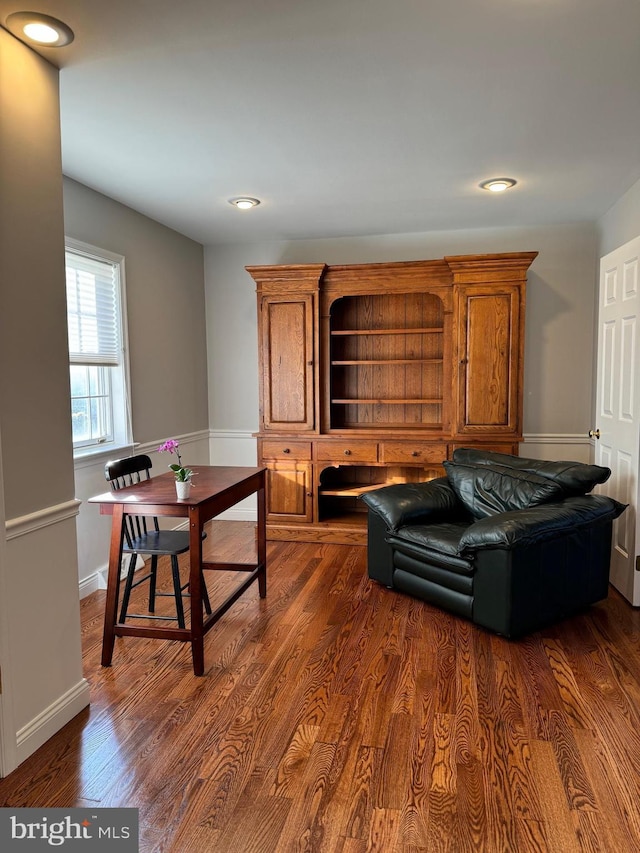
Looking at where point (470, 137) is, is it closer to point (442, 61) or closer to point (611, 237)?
point (442, 61)

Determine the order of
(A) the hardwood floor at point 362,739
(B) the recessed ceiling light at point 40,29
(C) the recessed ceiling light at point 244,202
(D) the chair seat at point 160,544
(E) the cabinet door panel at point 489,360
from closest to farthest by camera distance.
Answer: (A) the hardwood floor at point 362,739 → (B) the recessed ceiling light at point 40,29 → (D) the chair seat at point 160,544 → (C) the recessed ceiling light at point 244,202 → (E) the cabinet door panel at point 489,360

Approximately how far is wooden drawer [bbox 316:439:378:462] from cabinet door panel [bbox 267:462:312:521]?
0.17 m

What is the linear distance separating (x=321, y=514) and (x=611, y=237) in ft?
10.2

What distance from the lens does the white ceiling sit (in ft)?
6.54

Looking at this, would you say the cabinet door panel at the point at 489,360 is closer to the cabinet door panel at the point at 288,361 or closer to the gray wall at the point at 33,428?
the cabinet door panel at the point at 288,361

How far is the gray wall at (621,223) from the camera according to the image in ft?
12.2

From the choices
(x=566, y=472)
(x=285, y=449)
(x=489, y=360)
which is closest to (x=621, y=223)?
(x=489, y=360)

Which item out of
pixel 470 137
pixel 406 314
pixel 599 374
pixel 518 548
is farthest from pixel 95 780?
pixel 406 314

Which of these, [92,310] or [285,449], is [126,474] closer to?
[92,310]

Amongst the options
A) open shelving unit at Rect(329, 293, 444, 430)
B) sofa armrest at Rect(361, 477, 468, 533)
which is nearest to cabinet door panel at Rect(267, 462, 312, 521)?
open shelving unit at Rect(329, 293, 444, 430)

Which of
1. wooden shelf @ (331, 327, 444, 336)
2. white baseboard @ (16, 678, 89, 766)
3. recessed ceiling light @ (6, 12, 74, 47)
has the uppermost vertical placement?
recessed ceiling light @ (6, 12, 74, 47)

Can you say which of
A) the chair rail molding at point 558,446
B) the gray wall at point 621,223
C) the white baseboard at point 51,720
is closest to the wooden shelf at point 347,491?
the chair rail molding at point 558,446

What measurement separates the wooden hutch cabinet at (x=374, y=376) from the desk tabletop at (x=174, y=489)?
1.45 metres

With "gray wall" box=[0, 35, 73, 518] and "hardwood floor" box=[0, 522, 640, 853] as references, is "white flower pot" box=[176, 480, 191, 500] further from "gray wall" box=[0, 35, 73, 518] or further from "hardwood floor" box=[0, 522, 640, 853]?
"hardwood floor" box=[0, 522, 640, 853]
